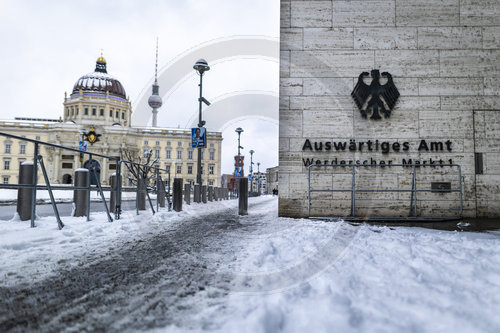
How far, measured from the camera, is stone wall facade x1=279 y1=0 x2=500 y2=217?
8.10m

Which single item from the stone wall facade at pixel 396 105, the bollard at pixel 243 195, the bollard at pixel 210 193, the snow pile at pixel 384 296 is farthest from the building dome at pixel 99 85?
the snow pile at pixel 384 296

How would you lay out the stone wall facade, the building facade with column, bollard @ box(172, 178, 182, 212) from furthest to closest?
the building facade with column, bollard @ box(172, 178, 182, 212), the stone wall facade

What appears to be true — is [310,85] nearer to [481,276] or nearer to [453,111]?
[453,111]

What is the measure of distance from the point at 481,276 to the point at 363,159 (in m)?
5.43

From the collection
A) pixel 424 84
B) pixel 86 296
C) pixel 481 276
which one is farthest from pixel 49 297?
pixel 424 84

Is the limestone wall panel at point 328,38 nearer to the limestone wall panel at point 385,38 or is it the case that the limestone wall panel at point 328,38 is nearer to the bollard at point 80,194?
the limestone wall panel at point 385,38

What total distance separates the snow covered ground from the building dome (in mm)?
104121

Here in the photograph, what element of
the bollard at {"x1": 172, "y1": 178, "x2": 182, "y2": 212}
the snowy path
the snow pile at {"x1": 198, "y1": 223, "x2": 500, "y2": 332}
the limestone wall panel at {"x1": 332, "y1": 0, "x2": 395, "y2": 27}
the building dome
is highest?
the building dome

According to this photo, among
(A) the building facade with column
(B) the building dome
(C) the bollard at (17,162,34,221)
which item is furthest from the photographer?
(B) the building dome

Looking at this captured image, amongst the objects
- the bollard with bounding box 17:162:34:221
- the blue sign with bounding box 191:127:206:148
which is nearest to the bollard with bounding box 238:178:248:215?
the bollard with bounding box 17:162:34:221

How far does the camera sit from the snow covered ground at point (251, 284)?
2.21 m

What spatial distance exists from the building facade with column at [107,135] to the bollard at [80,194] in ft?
219

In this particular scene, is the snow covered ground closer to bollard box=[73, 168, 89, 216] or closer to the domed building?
bollard box=[73, 168, 89, 216]

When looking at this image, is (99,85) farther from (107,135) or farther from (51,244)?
(51,244)
